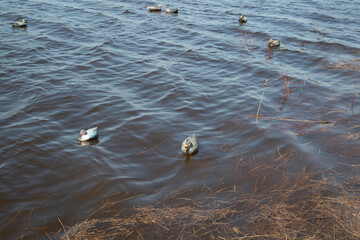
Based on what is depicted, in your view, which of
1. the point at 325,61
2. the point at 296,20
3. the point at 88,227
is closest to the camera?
the point at 88,227

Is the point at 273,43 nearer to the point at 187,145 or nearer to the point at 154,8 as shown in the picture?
the point at 154,8

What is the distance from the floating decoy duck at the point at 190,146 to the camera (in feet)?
24.8

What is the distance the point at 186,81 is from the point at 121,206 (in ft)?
21.3

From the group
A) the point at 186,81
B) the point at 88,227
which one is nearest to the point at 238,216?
the point at 88,227

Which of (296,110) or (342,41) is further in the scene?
(342,41)

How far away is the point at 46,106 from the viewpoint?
32.0 ft

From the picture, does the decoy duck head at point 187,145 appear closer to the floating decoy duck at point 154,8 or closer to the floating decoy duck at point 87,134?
the floating decoy duck at point 87,134

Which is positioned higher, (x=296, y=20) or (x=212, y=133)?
(x=296, y=20)

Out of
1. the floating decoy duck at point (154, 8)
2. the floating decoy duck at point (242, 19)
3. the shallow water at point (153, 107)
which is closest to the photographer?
the shallow water at point (153, 107)

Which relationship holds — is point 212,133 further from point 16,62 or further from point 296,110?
point 16,62

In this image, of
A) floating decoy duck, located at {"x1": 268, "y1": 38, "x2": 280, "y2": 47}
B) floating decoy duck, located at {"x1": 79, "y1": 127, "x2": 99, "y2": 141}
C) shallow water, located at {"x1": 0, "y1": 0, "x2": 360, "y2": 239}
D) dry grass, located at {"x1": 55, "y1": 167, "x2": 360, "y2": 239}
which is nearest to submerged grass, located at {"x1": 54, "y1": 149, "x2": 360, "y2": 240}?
dry grass, located at {"x1": 55, "y1": 167, "x2": 360, "y2": 239}

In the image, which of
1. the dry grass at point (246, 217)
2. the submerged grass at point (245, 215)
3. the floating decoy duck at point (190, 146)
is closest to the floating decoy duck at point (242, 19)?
the floating decoy duck at point (190, 146)

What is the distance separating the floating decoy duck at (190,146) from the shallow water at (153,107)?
0.21 meters

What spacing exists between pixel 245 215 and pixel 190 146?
2297 mm
